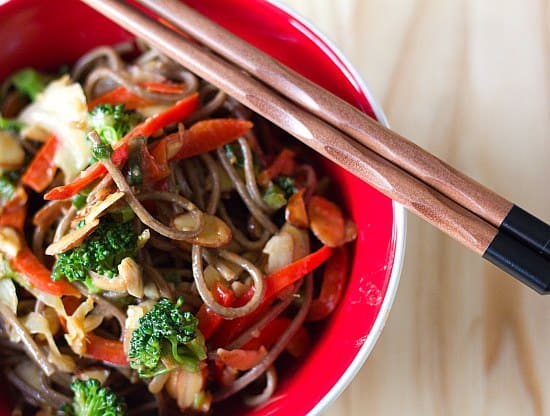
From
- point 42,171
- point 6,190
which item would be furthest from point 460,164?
point 6,190

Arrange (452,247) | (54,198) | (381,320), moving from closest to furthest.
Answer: (381,320)
(54,198)
(452,247)

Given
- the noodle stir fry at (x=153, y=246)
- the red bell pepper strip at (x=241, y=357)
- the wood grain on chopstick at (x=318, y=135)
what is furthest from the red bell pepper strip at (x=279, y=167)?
the red bell pepper strip at (x=241, y=357)

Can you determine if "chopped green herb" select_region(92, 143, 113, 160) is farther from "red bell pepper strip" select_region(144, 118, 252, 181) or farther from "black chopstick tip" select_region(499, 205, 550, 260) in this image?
"black chopstick tip" select_region(499, 205, 550, 260)

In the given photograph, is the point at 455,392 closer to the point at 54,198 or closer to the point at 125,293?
the point at 125,293

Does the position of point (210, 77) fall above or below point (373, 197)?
above

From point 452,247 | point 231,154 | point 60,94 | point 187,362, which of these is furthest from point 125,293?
point 452,247

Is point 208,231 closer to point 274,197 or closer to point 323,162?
point 274,197

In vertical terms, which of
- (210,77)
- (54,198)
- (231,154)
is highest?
(210,77)
